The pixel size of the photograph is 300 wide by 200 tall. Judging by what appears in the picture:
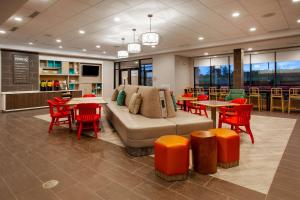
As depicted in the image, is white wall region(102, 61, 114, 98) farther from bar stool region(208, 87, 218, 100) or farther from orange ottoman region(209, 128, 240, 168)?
orange ottoman region(209, 128, 240, 168)

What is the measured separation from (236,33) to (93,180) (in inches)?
268

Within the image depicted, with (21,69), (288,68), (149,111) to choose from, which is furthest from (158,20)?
(288,68)

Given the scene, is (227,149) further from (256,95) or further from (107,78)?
(107,78)

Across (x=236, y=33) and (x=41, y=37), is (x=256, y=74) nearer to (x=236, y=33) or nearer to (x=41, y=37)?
(x=236, y=33)

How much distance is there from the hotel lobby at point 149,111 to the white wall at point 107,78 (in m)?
2.06

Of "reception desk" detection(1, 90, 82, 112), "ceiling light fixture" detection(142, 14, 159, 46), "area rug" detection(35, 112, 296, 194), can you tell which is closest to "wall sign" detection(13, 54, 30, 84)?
"reception desk" detection(1, 90, 82, 112)

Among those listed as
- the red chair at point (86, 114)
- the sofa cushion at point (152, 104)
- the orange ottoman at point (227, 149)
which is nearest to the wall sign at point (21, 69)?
the red chair at point (86, 114)

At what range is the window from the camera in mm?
8742

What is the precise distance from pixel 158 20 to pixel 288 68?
24.4 feet

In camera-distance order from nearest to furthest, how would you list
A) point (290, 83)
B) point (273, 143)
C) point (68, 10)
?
1. point (273, 143)
2. point (68, 10)
3. point (290, 83)

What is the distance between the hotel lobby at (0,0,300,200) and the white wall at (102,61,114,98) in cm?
206

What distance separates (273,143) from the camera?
3881mm

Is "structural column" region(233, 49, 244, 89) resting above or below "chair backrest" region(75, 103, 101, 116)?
above

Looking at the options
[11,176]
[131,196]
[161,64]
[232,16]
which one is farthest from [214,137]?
[161,64]
